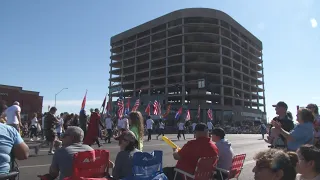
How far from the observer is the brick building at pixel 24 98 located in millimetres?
59016

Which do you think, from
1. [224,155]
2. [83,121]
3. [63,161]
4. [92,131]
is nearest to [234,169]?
[224,155]

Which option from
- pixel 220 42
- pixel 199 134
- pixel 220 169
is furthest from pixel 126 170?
pixel 220 42

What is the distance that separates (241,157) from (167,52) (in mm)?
77138

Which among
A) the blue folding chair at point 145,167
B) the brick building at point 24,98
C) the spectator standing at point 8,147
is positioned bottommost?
the blue folding chair at point 145,167

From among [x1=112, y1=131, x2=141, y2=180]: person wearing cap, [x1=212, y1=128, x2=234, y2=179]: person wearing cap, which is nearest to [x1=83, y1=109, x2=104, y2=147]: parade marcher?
[x1=212, y1=128, x2=234, y2=179]: person wearing cap

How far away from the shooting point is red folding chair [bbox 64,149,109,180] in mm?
3574

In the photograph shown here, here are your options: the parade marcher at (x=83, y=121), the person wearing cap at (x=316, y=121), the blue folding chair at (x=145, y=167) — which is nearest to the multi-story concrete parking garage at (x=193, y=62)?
the parade marcher at (x=83, y=121)

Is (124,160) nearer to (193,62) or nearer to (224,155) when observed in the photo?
(224,155)

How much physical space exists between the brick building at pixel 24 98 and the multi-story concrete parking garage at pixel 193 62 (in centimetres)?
2447

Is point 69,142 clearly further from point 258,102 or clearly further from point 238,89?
point 258,102

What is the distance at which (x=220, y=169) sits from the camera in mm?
5488

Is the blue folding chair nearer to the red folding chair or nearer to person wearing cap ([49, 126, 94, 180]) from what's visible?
the red folding chair

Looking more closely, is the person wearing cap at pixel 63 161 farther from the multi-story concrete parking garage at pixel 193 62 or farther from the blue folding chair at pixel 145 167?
the multi-story concrete parking garage at pixel 193 62

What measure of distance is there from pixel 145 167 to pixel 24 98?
211 ft
